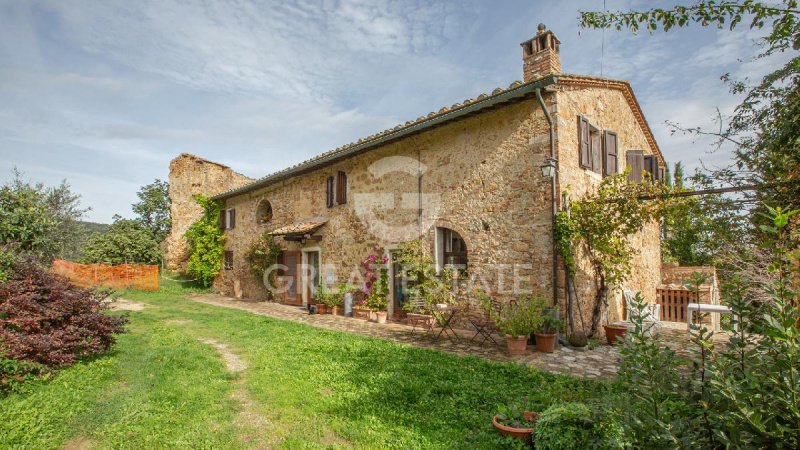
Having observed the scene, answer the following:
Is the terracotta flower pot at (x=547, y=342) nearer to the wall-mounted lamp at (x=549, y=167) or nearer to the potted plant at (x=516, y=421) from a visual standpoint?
the wall-mounted lamp at (x=549, y=167)

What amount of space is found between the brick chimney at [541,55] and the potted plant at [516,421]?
7.06 meters

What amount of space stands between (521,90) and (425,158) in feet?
9.59

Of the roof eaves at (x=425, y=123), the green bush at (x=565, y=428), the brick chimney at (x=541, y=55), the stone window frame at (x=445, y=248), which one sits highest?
the brick chimney at (x=541, y=55)

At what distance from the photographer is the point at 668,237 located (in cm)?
1469

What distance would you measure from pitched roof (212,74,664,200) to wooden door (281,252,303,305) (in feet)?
10.0

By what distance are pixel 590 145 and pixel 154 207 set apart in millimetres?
31011

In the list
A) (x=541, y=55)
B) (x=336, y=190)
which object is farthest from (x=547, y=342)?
(x=336, y=190)

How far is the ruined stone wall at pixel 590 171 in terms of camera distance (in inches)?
308

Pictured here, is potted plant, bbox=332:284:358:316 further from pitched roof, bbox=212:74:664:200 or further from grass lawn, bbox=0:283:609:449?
grass lawn, bbox=0:283:609:449

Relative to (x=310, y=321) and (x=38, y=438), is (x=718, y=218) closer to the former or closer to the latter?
(x=310, y=321)

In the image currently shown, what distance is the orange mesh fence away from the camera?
52.5 ft

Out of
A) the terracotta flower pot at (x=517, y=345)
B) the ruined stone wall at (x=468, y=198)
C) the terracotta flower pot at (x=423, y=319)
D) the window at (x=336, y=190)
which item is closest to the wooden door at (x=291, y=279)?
the ruined stone wall at (x=468, y=198)

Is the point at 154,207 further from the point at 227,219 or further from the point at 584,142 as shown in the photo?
the point at 584,142

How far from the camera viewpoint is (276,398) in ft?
15.4
